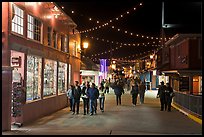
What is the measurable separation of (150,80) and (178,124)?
4289 cm

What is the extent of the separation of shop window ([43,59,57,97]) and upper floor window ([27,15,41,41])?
1.92m

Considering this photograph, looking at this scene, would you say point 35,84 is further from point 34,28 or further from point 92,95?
point 92,95

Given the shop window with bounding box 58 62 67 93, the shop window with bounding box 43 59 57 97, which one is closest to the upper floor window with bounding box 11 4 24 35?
the shop window with bounding box 43 59 57 97

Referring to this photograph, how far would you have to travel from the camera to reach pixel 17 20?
14.5 m

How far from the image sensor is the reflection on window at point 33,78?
15.9 metres

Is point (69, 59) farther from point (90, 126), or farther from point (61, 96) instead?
point (90, 126)

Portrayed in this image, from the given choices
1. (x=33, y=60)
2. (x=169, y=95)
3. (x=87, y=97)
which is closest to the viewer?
(x=33, y=60)

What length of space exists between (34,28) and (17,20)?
2.34m

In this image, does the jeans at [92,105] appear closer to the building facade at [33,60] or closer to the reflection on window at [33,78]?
the building facade at [33,60]

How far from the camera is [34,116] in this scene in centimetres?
1620

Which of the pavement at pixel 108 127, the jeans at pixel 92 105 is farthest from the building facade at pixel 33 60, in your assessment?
the jeans at pixel 92 105

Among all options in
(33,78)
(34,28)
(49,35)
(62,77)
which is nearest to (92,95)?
(33,78)

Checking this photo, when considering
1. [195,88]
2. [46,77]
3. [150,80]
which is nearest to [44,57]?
[46,77]

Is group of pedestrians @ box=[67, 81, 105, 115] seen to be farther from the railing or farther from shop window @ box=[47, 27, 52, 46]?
the railing
